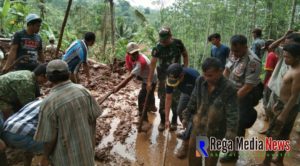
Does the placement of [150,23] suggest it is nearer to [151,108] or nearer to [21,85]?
[151,108]

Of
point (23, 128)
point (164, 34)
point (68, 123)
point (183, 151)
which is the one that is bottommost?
point (183, 151)

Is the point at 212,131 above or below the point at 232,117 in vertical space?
below

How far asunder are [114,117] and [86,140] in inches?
143

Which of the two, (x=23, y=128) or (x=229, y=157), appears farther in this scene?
(x=229, y=157)

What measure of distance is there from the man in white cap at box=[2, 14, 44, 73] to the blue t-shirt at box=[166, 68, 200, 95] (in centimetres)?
237

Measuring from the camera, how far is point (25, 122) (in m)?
3.34

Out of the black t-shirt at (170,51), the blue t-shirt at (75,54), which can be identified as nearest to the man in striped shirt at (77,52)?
the blue t-shirt at (75,54)

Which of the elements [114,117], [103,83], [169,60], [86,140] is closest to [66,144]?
[86,140]

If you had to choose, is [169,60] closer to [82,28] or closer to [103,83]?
[103,83]

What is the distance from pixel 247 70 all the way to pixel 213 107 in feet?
3.36

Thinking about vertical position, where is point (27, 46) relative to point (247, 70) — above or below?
above

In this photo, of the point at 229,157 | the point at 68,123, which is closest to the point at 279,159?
the point at 229,157

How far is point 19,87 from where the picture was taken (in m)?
3.59

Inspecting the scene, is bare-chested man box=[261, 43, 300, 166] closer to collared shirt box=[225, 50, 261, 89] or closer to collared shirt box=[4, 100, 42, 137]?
collared shirt box=[225, 50, 261, 89]
